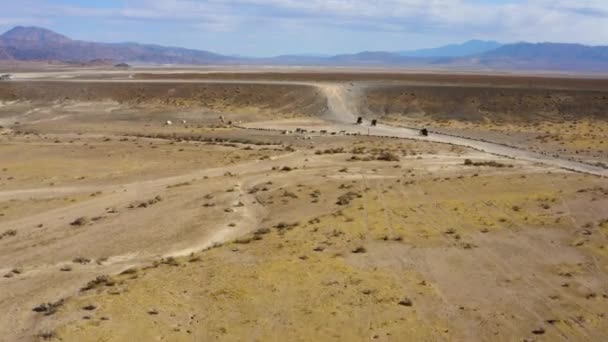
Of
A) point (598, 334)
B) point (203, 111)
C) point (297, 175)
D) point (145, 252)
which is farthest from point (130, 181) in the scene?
point (203, 111)

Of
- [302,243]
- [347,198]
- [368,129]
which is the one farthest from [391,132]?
[302,243]

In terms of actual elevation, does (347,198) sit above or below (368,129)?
above

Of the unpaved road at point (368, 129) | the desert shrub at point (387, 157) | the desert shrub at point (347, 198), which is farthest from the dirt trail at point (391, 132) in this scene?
the desert shrub at point (347, 198)

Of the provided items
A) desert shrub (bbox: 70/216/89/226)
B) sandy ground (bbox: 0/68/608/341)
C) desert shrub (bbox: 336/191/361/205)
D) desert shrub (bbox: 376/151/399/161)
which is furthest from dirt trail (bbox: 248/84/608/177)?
desert shrub (bbox: 70/216/89/226)

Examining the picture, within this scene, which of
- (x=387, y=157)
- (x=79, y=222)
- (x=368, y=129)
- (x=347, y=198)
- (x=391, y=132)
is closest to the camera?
(x=79, y=222)

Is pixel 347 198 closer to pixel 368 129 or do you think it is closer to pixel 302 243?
pixel 302 243

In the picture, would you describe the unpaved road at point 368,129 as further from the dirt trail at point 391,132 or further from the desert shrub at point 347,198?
the desert shrub at point 347,198

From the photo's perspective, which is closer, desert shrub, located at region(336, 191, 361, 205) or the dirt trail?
desert shrub, located at region(336, 191, 361, 205)

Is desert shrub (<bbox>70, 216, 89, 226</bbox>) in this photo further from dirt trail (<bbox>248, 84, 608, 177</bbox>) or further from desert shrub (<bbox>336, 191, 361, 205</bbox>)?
dirt trail (<bbox>248, 84, 608, 177</bbox>)
